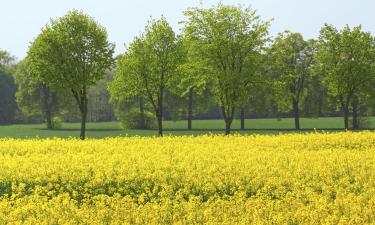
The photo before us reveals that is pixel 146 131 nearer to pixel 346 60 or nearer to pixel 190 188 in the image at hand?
pixel 346 60

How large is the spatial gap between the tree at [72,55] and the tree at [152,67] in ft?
7.76

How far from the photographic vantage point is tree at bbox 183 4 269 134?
38.2 m

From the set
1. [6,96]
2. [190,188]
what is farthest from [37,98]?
[190,188]

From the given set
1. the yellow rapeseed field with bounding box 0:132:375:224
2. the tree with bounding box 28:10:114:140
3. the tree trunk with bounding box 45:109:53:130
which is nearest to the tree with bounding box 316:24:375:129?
the tree with bounding box 28:10:114:140

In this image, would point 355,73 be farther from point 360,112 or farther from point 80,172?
point 80,172

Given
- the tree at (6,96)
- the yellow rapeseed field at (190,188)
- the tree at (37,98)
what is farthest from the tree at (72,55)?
the tree at (6,96)

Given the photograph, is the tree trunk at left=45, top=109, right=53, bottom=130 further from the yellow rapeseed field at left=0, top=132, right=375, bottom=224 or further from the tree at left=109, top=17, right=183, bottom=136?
the yellow rapeseed field at left=0, top=132, right=375, bottom=224

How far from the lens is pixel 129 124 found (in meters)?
67.4

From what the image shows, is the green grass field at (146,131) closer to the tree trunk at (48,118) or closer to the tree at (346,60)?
the tree trunk at (48,118)

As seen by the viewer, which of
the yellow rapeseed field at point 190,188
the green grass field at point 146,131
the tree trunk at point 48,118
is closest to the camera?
the yellow rapeseed field at point 190,188

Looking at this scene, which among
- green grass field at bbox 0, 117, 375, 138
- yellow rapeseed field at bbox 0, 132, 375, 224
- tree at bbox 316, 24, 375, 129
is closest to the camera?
yellow rapeseed field at bbox 0, 132, 375, 224

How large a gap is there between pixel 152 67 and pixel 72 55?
6.72m

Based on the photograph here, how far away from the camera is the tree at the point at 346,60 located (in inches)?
1919

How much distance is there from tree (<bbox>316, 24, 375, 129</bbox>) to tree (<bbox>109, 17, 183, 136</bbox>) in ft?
51.1
